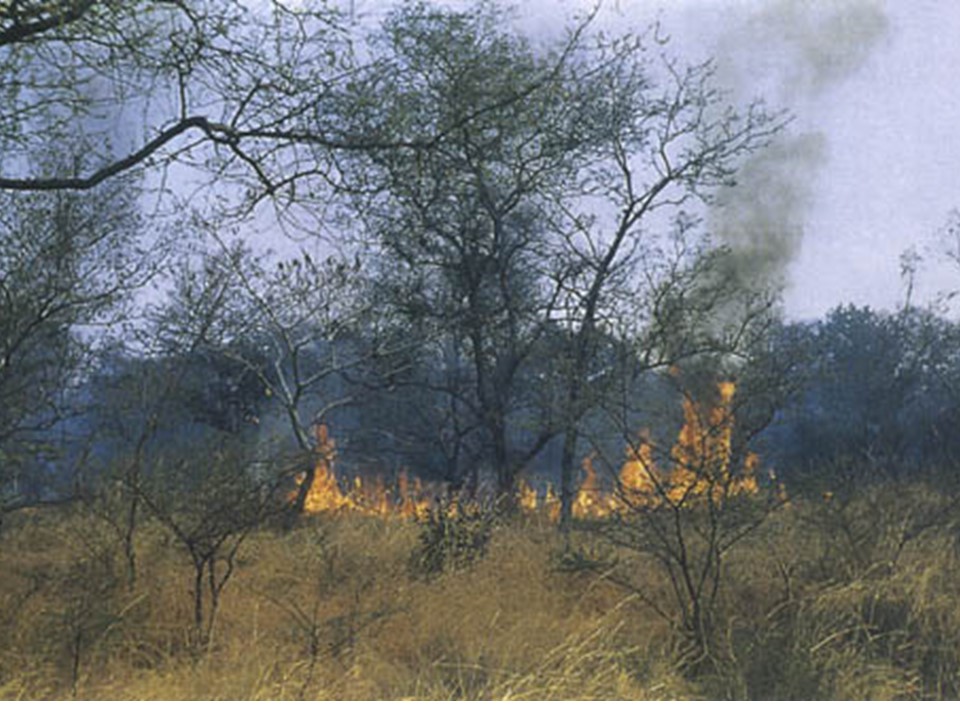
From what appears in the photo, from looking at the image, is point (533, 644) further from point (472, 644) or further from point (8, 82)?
point (8, 82)

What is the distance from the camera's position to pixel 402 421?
15.5ft

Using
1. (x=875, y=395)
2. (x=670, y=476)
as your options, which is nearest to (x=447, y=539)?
(x=670, y=476)

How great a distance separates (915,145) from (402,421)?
2.13 metres

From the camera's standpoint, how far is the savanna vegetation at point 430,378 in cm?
452

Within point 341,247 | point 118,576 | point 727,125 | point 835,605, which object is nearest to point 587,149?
point 727,125

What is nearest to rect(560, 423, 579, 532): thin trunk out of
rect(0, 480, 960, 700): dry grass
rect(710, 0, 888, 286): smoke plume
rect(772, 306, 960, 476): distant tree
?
rect(0, 480, 960, 700): dry grass

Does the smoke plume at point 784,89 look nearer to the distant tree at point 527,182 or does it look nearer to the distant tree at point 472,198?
the distant tree at point 527,182

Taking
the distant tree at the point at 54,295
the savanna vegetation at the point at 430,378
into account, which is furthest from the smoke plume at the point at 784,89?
the distant tree at the point at 54,295

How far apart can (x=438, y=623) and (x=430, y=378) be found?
0.89 meters

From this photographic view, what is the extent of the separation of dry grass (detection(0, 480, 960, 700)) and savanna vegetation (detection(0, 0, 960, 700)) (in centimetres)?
1

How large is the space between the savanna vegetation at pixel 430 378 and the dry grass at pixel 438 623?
1 cm

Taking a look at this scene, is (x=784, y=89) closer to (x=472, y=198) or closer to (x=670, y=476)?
(x=472, y=198)

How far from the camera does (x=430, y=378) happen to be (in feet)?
15.5

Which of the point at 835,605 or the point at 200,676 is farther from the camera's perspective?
the point at 835,605
